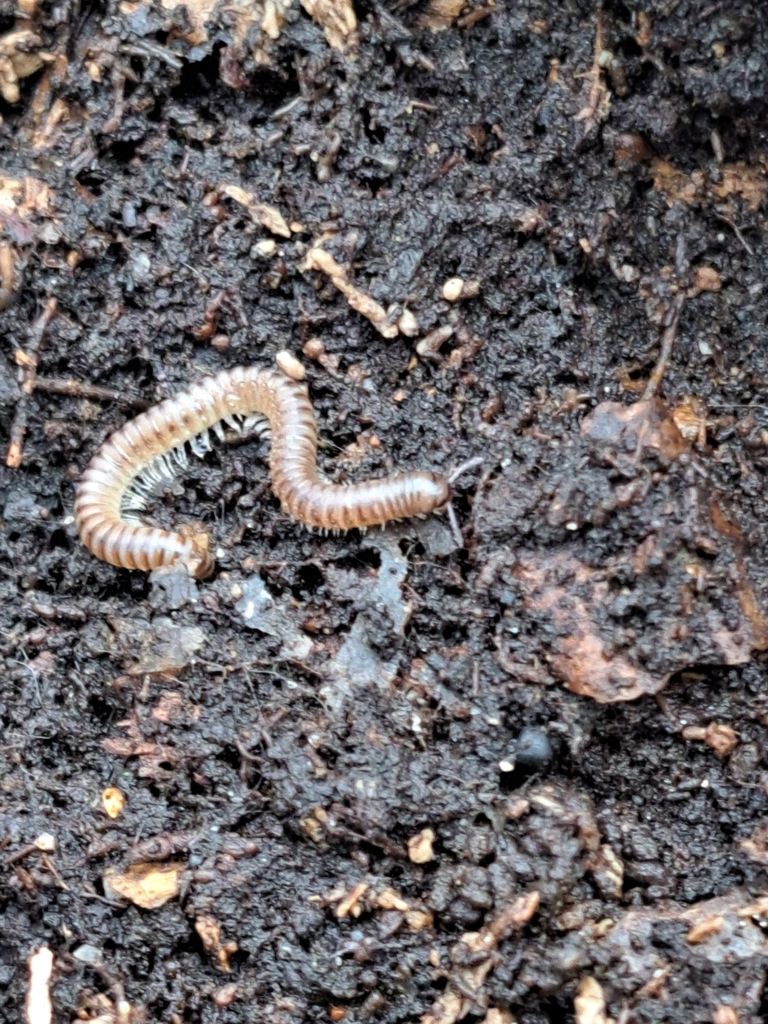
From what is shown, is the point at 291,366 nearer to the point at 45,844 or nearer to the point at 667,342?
A: the point at 667,342

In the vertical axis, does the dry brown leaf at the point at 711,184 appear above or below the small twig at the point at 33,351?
above

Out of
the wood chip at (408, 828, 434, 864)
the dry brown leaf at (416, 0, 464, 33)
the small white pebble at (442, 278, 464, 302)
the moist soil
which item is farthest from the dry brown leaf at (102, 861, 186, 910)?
the dry brown leaf at (416, 0, 464, 33)

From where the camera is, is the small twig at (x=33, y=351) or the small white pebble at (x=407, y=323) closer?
the small white pebble at (x=407, y=323)

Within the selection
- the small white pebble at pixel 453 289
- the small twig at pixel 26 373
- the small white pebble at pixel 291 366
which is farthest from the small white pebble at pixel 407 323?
the small twig at pixel 26 373

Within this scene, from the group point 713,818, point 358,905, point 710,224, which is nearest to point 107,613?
point 358,905

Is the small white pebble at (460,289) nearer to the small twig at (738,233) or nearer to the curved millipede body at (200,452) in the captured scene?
the curved millipede body at (200,452)

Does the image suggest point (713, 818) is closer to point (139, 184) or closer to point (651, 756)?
point (651, 756)

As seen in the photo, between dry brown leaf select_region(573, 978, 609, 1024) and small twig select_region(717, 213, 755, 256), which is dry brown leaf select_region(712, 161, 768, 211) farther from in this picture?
dry brown leaf select_region(573, 978, 609, 1024)
